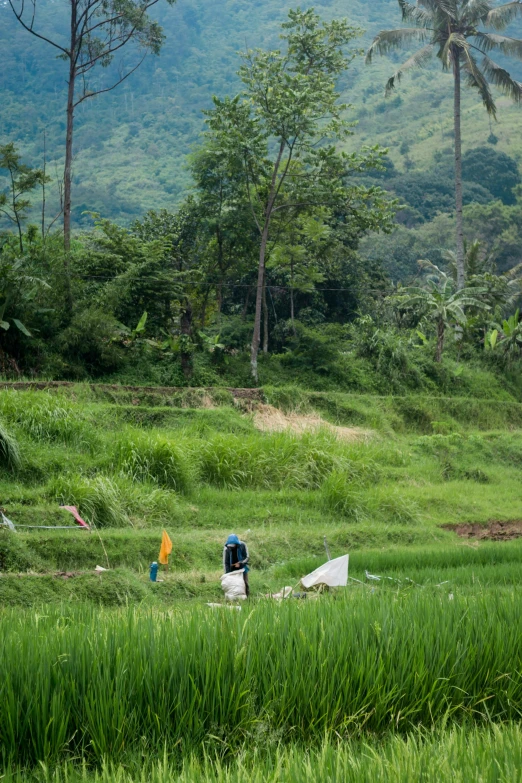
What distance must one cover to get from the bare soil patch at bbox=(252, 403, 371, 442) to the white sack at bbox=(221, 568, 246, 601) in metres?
9.39

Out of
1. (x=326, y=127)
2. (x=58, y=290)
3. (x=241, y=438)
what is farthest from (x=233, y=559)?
(x=326, y=127)

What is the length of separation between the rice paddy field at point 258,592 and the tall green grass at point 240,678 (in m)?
0.01

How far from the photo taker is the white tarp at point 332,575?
27.5 feet

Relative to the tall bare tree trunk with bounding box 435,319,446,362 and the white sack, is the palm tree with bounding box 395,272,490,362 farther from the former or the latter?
the white sack

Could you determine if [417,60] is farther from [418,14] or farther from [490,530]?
[490,530]

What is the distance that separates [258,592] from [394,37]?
26.1 metres

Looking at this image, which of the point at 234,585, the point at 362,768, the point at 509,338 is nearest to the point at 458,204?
the point at 509,338

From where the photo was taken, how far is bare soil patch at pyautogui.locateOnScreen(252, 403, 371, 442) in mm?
18391

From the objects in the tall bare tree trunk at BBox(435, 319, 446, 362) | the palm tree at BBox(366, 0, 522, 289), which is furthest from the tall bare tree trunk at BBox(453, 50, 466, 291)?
the tall bare tree trunk at BBox(435, 319, 446, 362)

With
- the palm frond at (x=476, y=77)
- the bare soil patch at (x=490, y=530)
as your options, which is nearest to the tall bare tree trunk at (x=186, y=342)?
the bare soil patch at (x=490, y=530)

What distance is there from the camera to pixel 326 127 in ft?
78.3

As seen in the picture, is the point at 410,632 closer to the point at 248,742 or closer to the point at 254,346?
the point at 248,742

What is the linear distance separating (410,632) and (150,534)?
22.9 feet

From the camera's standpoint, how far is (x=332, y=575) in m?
8.40
